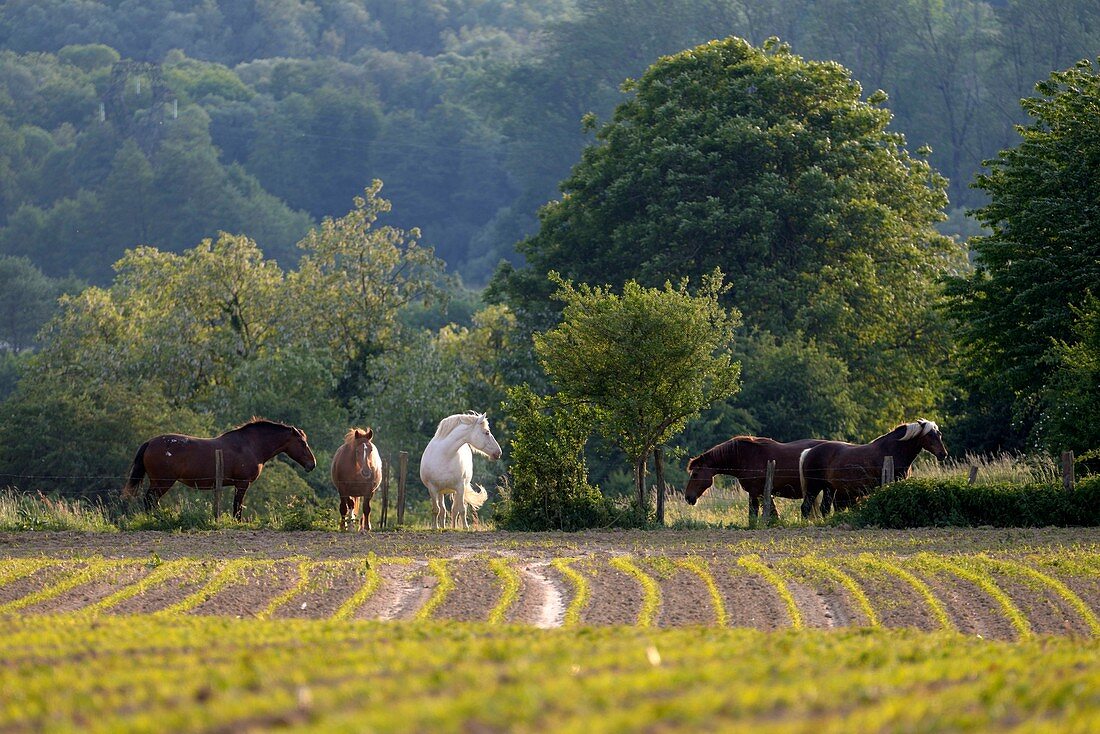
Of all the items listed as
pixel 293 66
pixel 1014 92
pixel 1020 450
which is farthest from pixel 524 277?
pixel 293 66

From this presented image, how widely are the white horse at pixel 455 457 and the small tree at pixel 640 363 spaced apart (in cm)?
172

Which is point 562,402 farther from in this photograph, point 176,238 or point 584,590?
point 176,238

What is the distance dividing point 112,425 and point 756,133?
63.0 feet

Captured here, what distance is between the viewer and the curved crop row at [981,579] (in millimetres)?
14936

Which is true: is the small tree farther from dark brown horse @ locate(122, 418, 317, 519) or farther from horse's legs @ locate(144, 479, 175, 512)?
horse's legs @ locate(144, 479, 175, 512)

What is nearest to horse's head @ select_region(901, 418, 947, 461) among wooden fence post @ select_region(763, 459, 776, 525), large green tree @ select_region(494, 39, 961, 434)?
wooden fence post @ select_region(763, 459, 776, 525)

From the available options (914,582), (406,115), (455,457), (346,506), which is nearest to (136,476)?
(346,506)

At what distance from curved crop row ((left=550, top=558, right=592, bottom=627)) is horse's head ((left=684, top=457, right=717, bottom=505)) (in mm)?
9342

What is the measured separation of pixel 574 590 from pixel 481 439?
11.2 m

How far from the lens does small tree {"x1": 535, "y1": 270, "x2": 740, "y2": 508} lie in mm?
26891

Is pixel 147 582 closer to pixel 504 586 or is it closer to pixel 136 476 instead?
pixel 504 586

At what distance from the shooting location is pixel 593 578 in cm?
1781

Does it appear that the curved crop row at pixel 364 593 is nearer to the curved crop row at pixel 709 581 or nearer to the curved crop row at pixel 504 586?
the curved crop row at pixel 504 586

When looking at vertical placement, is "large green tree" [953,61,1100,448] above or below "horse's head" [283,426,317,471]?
above
